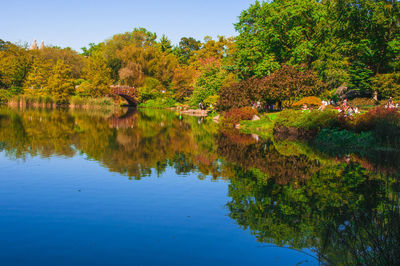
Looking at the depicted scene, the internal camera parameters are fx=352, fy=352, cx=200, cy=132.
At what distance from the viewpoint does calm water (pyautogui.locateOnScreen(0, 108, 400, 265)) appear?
6.25m

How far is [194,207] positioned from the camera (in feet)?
30.5

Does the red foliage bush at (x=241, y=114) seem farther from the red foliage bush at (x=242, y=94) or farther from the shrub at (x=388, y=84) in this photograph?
the shrub at (x=388, y=84)

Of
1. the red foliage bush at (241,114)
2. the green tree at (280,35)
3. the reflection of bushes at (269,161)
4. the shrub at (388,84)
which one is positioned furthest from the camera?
the shrub at (388,84)

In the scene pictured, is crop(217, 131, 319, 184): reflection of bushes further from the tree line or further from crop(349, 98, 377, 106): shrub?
crop(349, 98, 377, 106): shrub

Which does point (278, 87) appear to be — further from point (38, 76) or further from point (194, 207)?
point (38, 76)

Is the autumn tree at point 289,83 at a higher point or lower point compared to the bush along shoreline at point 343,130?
higher

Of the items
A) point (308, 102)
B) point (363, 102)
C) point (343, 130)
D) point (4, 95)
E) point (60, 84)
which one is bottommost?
point (343, 130)

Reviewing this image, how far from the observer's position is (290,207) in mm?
9016

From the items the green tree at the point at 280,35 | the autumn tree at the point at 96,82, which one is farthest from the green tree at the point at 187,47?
the green tree at the point at 280,35

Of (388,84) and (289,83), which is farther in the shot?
(388,84)

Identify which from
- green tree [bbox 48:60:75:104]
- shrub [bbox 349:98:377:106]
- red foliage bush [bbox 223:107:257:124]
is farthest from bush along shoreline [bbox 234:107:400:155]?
green tree [bbox 48:60:75:104]

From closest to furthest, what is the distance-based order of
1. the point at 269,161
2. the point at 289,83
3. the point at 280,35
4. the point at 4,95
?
the point at 269,161 → the point at 289,83 → the point at 280,35 → the point at 4,95

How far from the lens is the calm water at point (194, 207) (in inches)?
246

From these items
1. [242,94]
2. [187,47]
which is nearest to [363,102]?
[242,94]
